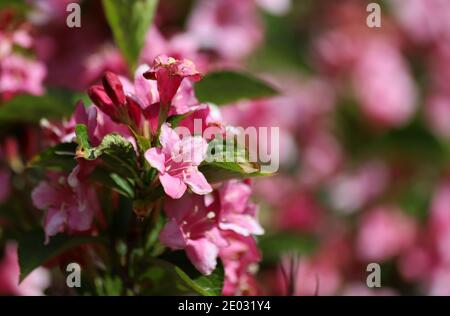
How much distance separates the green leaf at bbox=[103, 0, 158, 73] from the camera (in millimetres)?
1417

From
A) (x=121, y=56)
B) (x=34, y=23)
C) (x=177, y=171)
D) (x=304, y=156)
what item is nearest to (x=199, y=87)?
(x=121, y=56)

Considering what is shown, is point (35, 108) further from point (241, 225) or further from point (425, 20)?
point (425, 20)

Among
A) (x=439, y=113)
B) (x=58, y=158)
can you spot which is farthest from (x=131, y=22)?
(x=439, y=113)

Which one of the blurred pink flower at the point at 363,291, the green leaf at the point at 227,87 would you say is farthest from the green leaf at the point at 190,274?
the blurred pink flower at the point at 363,291

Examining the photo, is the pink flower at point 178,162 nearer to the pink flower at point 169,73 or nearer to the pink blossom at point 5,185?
the pink flower at point 169,73

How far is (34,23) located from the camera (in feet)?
5.66

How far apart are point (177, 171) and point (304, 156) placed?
164 cm

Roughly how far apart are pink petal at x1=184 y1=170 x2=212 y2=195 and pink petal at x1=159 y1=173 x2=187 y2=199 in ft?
0.05

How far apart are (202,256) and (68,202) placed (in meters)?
0.19

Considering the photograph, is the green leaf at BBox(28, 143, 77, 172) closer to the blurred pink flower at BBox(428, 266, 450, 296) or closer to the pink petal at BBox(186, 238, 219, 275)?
the pink petal at BBox(186, 238, 219, 275)

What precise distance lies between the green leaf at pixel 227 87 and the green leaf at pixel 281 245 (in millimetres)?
547

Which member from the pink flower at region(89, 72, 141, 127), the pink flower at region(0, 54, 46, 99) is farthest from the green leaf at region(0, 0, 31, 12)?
the pink flower at region(89, 72, 141, 127)

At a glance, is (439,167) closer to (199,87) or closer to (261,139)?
(261,139)

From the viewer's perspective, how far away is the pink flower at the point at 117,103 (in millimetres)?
1137
